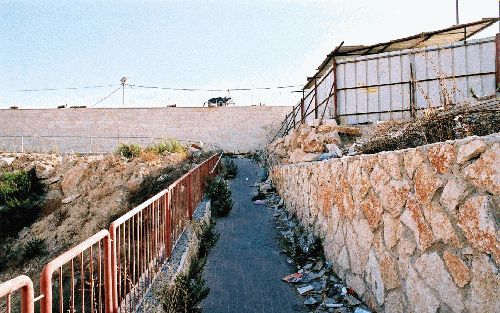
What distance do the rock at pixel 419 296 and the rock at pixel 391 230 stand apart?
0.39 meters

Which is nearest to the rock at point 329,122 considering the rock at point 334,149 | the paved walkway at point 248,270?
the rock at point 334,149

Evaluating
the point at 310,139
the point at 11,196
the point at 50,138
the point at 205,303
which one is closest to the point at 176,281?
the point at 205,303

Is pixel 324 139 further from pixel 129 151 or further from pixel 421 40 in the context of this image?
pixel 129 151

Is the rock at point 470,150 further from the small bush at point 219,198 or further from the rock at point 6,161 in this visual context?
the rock at point 6,161

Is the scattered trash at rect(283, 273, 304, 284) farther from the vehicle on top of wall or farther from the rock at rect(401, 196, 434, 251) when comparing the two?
the vehicle on top of wall

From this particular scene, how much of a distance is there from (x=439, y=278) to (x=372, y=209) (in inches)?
58.9

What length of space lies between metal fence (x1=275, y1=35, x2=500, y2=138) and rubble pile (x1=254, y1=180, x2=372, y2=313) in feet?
17.2

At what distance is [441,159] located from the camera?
3053 millimetres

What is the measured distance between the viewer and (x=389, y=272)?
3951mm

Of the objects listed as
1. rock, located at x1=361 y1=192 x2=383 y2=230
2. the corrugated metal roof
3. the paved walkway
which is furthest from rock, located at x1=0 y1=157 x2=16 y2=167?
rock, located at x1=361 y1=192 x2=383 y2=230

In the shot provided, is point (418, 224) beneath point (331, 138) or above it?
beneath

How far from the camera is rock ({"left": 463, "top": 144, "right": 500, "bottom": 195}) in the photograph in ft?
7.90

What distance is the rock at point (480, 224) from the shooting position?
7.89ft

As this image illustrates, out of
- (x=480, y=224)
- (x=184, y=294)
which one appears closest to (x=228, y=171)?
(x=184, y=294)
